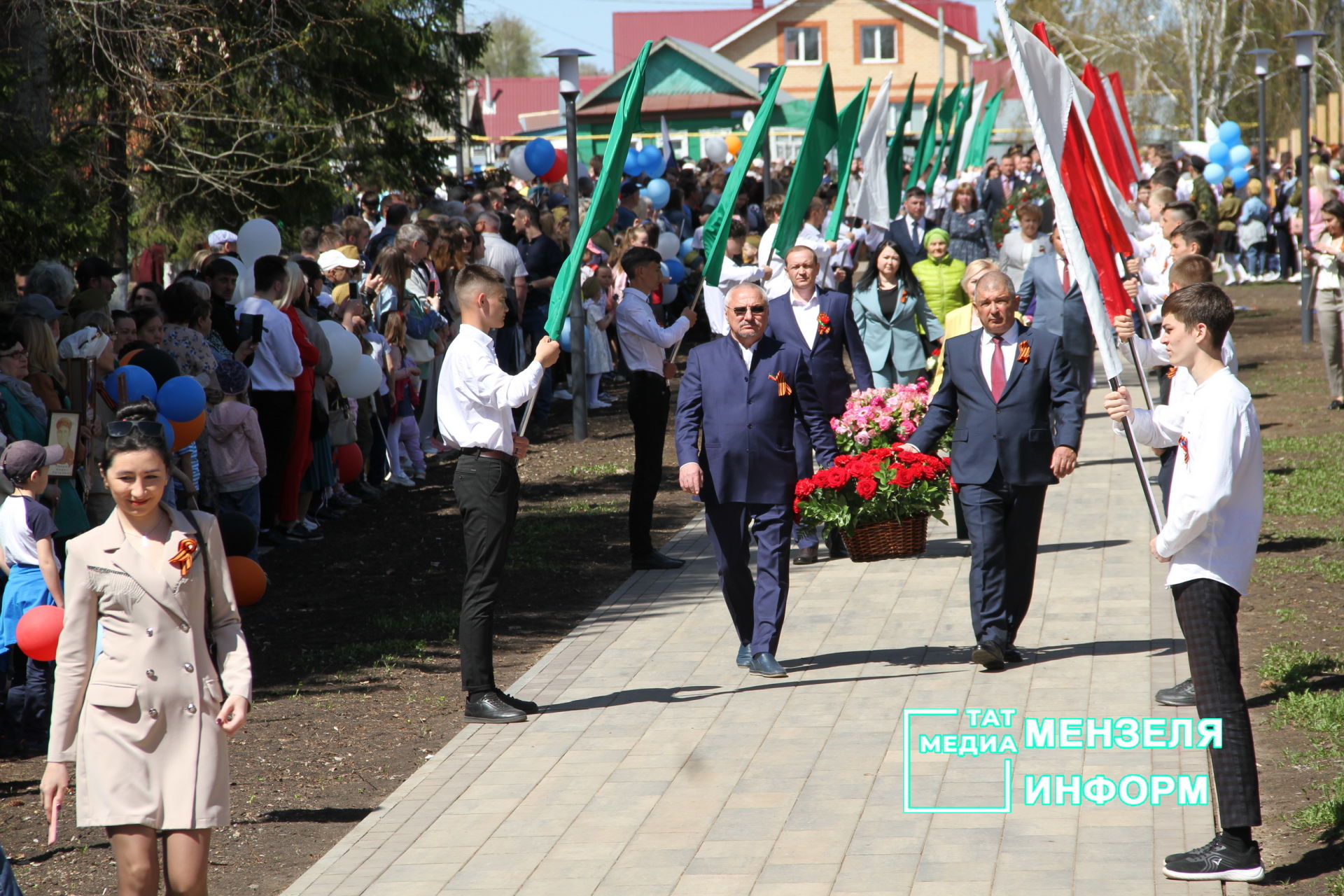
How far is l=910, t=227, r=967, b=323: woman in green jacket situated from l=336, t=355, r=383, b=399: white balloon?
450cm

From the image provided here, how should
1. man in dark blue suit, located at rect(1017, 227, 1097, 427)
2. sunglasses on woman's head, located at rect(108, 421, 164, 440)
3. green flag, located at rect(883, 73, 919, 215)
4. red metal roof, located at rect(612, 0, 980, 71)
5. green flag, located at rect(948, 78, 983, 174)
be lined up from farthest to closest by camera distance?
red metal roof, located at rect(612, 0, 980, 71), green flag, located at rect(948, 78, 983, 174), green flag, located at rect(883, 73, 919, 215), man in dark blue suit, located at rect(1017, 227, 1097, 427), sunglasses on woman's head, located at rect(108, 421, 164, 440)

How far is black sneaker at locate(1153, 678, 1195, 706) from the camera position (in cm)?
671

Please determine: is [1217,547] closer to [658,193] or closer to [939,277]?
[939,277]

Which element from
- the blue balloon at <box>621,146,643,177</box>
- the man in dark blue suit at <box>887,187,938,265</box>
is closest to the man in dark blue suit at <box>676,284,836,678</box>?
the man in dark blue suit at <box>887,187,938,265</box>

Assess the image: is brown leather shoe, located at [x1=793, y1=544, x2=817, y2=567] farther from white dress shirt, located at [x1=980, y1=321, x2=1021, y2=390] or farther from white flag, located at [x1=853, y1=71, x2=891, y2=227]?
white flag, located at [x1=853, y1=71, x2=891, y2=227]

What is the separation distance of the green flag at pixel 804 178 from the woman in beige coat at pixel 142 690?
277 inches

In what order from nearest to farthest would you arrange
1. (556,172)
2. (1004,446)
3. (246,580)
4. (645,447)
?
1. (246,580)
2. (1004,446)
3. (645,447)
4. (556,172)

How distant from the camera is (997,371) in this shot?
299 inches

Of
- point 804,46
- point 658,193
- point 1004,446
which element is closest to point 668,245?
point 658,193

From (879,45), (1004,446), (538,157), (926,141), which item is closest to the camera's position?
(1004,446)

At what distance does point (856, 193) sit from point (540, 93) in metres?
74.1

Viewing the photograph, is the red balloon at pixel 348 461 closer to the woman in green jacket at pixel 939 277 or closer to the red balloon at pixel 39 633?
the woman in green jacket at pixel 939 277

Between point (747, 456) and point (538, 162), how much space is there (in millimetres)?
17353

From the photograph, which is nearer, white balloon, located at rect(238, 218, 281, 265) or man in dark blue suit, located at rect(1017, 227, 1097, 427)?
white balloon, located at rect(238, 218, 281, 265)
